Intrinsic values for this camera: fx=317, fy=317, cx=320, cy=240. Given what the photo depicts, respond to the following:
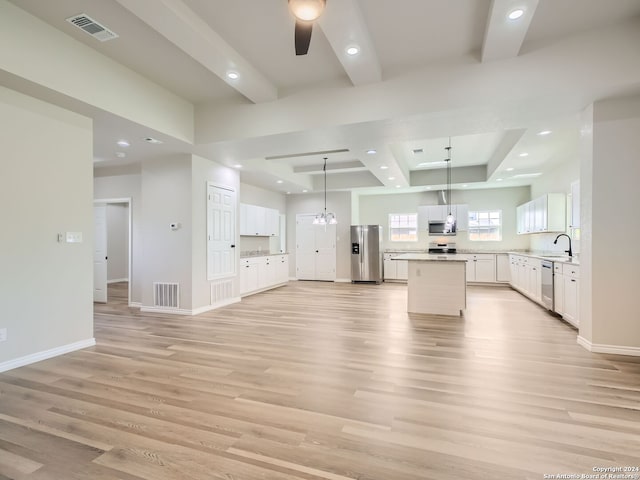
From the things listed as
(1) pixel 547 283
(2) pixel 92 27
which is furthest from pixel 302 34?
(1) pixel 547 283

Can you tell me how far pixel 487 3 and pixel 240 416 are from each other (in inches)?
149

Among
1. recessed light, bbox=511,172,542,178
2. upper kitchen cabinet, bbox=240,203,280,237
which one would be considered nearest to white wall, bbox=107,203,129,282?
upper kitchen cabinet, bbox=240,203,280,237

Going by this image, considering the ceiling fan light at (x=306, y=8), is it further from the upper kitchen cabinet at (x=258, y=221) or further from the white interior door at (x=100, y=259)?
the white interior door at (x=100, y=259)

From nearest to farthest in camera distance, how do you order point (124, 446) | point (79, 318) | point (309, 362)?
1. point (124, 446)
2. point (309, 362)
3. point (79, 318)

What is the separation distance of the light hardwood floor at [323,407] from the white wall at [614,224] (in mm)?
367

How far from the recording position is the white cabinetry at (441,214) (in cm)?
895

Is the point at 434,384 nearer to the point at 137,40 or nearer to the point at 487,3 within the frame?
the point at 487,3

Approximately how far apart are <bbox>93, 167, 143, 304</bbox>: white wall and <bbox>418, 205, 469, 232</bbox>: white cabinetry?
7.18 metres

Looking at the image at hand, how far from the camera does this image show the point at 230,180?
20.6 feet

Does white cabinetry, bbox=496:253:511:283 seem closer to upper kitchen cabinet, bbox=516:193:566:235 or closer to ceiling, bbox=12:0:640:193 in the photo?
upper kitchen cabinet, bbox=516:193:566:235

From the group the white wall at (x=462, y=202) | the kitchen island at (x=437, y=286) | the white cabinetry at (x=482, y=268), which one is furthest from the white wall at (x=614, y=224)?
the white wall at (x=462, y=202)

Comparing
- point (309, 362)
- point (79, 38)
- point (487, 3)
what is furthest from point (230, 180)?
point (487, 3)

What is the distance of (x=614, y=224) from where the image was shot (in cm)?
330

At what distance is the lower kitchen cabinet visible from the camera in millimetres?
6982
